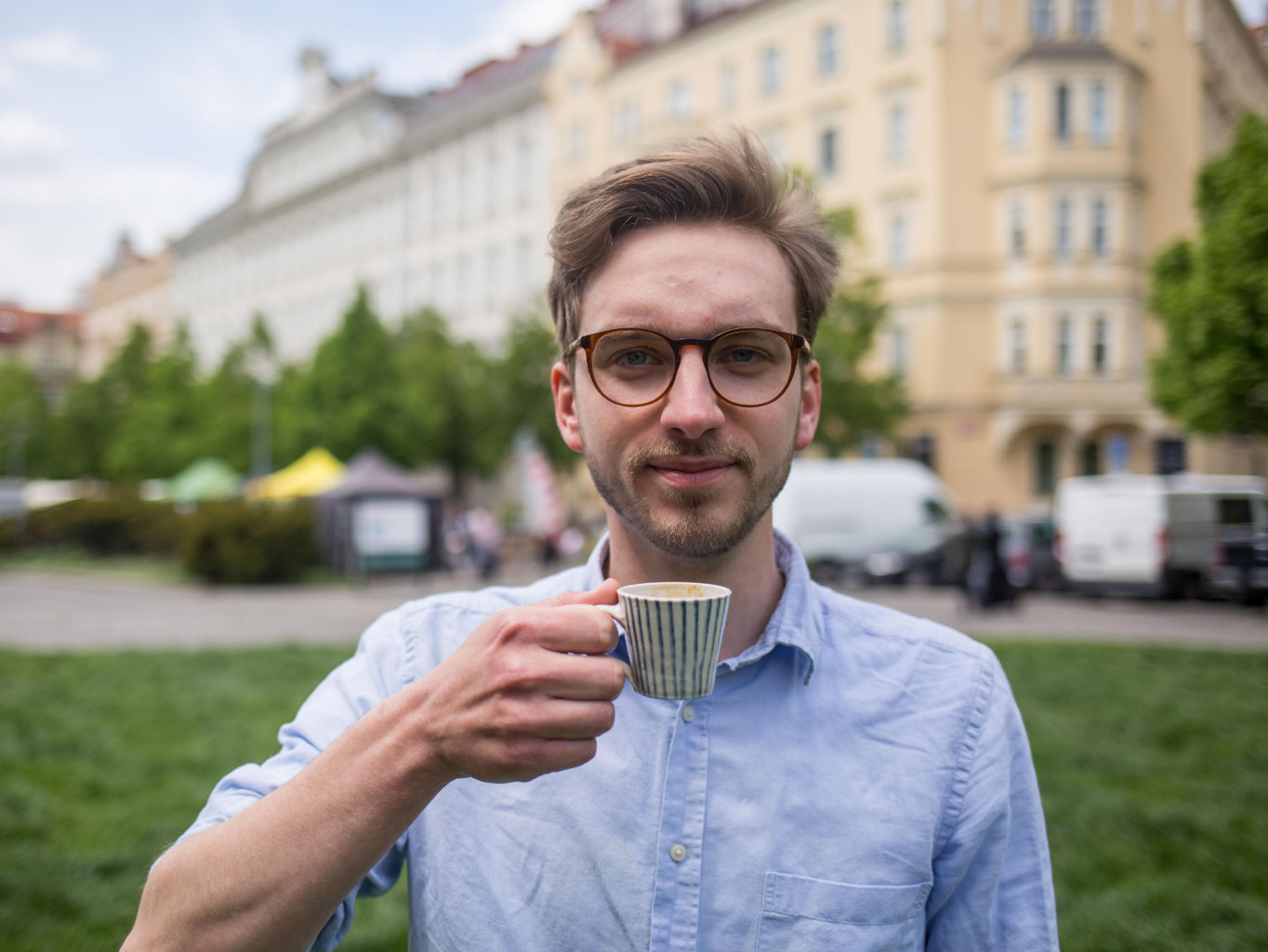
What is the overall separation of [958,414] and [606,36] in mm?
24555

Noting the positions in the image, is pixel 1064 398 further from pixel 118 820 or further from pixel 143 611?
pixel 118 820

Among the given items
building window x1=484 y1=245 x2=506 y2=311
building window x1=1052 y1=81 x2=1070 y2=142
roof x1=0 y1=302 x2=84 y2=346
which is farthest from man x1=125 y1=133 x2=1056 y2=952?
roof x1=0 y1=302 x2=84 y2=346

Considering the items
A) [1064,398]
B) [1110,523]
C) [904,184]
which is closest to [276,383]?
[904,184]

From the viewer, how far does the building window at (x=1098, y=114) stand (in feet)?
108

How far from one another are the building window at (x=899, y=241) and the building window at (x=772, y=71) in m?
7.50

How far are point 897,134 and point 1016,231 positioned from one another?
5.44 m

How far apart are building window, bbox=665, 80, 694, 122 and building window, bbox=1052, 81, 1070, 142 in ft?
45.8

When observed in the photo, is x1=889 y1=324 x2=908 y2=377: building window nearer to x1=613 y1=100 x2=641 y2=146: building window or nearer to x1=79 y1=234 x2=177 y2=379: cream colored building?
x1=613 y1=100 x2=641 y2=146: building window

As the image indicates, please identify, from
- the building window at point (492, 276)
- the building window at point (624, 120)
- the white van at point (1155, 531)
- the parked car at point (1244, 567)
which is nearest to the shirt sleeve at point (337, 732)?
the parked car at point (1244, 567)

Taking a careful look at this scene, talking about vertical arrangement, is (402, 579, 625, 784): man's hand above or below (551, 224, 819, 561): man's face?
below

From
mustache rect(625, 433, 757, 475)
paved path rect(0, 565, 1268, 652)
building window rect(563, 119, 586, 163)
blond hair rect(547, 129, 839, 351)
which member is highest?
building window rect(563, 119, 586, 163)

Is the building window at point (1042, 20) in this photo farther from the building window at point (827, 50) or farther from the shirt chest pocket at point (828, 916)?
the shirt chest pocket at point (828, 916)

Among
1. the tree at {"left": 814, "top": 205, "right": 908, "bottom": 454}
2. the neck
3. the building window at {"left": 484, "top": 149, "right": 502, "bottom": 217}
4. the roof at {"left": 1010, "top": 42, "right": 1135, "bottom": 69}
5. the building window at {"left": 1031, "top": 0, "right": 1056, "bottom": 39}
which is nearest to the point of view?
the neck

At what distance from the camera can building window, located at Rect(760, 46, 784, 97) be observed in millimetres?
38281
